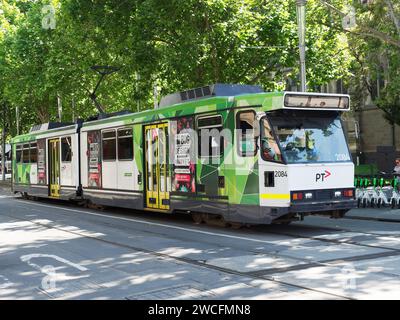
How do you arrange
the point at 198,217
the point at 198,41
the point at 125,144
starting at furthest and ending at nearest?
the point at 198,41, the point at 125,144, the point at 198,217

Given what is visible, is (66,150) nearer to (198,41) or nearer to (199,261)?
(198,41)

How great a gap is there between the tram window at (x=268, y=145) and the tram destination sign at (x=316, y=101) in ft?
1.95

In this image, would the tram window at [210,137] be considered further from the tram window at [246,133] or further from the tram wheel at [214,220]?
the tram wheel at [214,220]

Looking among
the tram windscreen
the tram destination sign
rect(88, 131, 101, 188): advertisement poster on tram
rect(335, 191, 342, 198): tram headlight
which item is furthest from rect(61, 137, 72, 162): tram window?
rect(335, 191, 342, 198): tram headlight

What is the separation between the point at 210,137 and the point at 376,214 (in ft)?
19.2

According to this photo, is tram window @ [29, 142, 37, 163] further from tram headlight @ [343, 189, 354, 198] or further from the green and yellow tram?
tram headlight @ [343, 189, 354, 198]

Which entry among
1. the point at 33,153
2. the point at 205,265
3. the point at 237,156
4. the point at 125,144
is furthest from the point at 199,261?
the point at 33,153

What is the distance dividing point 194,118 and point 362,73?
1996 cm

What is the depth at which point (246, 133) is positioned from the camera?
12.0 metres

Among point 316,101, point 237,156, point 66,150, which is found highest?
point 316,101

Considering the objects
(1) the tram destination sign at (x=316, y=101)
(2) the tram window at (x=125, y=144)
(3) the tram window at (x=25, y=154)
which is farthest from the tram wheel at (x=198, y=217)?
(3) the tram window at (x=25, y=154)

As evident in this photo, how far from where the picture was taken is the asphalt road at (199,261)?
6926 millimetres

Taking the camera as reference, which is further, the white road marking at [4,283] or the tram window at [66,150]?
the tram window at [66,150]

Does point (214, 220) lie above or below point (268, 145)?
below
